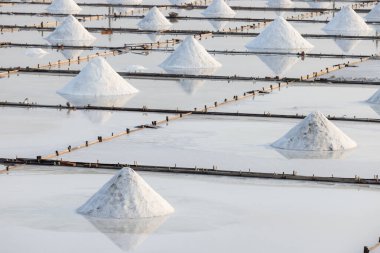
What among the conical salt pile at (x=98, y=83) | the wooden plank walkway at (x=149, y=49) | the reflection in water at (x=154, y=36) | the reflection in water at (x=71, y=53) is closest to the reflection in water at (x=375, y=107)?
the conical salt pile at (x=98, y=83)

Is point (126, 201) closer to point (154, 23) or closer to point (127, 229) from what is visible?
point (127, 229)

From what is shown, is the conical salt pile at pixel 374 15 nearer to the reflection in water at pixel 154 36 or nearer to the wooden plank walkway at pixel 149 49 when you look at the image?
the reflection in water at pixel 154 36

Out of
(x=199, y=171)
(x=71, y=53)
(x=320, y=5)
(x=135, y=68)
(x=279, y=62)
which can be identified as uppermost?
(x=320, y=5)

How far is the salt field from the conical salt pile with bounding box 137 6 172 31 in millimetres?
2100

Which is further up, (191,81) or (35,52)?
(35,52)

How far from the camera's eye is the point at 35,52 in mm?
29469

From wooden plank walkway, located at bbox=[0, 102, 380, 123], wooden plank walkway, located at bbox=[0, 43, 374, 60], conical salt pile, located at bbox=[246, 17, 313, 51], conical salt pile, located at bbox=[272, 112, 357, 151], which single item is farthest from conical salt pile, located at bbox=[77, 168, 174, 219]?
conical salt pile, located at bbox=[246, 17, 313, 51]

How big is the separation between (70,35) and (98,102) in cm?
1150

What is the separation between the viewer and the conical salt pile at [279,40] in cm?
3045

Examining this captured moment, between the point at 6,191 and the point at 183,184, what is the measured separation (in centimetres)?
190

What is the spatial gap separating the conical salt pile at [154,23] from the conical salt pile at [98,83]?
13403mm

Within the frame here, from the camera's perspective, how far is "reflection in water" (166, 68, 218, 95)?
76.6 ft

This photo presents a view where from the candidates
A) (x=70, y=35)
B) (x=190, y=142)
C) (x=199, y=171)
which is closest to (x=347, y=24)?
(x=70, y=35)

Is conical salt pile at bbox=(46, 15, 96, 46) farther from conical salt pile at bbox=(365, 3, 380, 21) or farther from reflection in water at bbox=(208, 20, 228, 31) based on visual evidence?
conical salt pile at bbox=(365, 3, 380, 21)
